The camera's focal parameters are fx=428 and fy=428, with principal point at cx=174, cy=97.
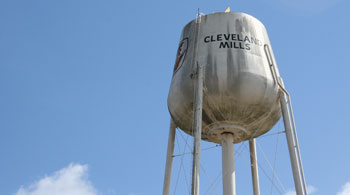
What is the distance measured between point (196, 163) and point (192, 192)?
0.98 metres

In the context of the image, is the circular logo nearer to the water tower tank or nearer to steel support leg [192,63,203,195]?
the water tower tank

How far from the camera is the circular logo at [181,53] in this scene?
56.7 ft

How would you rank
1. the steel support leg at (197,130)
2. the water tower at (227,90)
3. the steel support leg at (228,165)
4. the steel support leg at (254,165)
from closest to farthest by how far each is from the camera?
the steel support leg at (197,130)
the water tower at (227,90)
the steel support leg at (228,165)
the steel support leg at (254,165)

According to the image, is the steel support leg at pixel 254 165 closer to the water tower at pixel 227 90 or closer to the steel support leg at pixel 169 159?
the water tower at pixel 227 90

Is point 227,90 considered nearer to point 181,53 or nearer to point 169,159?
point 181,53

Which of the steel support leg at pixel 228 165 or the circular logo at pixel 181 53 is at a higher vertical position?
the circular logo at pixel 181 53

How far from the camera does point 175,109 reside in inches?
654

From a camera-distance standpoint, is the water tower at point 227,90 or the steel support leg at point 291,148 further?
the water tower at point 227,90

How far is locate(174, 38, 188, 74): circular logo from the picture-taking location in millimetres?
17281

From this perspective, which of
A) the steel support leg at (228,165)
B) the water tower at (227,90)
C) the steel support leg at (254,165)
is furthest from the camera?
the steel support leg at (254,165)

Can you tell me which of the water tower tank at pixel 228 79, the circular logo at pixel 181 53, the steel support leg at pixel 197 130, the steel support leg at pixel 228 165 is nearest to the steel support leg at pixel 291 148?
the water tower tank at pixel 228 79

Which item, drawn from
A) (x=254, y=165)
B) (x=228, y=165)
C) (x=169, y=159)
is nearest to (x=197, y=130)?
(x=169, y=159)

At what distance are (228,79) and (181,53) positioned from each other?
117 inches

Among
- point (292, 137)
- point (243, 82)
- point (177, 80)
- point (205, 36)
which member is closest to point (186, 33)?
point (205, 36)
